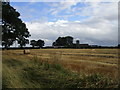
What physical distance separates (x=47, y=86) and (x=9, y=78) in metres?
1.31

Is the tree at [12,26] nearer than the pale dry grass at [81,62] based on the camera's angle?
No

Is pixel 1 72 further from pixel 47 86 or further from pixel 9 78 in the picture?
pixel 47 86

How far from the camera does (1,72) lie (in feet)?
26.6

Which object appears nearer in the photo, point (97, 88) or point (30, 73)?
point (97, 88)

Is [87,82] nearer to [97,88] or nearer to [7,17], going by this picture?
[97,88]

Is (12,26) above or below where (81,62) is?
above

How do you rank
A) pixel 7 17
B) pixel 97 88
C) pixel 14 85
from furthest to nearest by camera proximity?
pixel 7 17 < pixel 14 85 < pixel 97 88

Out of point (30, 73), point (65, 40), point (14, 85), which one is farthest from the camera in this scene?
point (65, 40)

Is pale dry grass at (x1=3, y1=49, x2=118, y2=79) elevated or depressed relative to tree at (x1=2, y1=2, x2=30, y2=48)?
depressed

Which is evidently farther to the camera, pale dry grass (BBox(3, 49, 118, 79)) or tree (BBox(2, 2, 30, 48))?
tree (BBox(2, 2, 30, 48))

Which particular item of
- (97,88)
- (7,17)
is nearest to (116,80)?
(97,88)

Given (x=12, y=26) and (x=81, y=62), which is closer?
(x=81, y=62)

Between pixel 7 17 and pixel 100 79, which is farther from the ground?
pixel 7 17

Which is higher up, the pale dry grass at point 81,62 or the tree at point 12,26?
the tree at point 12,26
